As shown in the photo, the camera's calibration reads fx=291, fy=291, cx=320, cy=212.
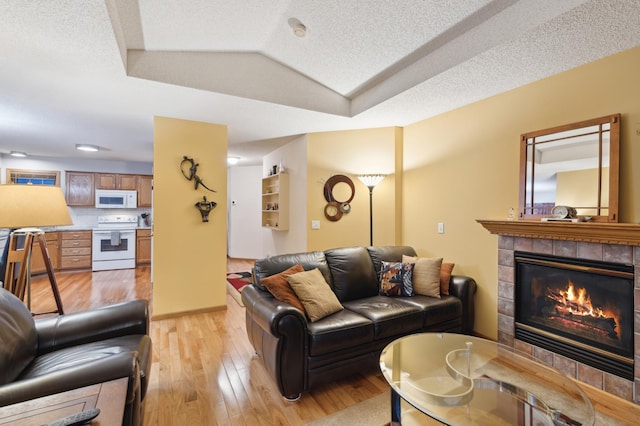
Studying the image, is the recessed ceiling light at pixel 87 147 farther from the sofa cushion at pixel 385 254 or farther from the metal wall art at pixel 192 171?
the sofa cushion at pixel 385 254

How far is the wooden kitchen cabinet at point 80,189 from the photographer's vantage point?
6.18 metres

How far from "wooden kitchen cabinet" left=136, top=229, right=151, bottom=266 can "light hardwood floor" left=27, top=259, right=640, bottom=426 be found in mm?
3700

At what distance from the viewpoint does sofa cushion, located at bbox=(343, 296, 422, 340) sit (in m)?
2.35

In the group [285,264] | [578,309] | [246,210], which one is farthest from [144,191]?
[578,309]

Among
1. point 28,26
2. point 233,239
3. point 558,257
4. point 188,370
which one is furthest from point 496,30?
point 233,239

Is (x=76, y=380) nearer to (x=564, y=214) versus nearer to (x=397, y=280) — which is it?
(x=397, y=280)

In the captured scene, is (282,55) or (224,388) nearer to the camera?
(224,388)

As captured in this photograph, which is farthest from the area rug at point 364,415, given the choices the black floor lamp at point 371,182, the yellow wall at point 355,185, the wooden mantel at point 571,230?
the yellow wall at point 355,185

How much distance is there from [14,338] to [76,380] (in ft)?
2.39

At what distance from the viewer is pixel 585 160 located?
2.31 metres

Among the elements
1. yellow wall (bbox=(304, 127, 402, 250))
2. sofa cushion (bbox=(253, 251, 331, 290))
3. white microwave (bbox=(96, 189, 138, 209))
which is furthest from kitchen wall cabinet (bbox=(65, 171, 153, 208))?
sofa cushion (bbox=(253, 251, 331, 290))

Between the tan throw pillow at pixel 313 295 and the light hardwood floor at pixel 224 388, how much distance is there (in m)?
0.55

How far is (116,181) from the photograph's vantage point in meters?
6.46

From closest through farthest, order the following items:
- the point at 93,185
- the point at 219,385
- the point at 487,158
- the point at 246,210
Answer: the point at 219,385, the point at 487,158, the point at 93,185, the point at 246,210
